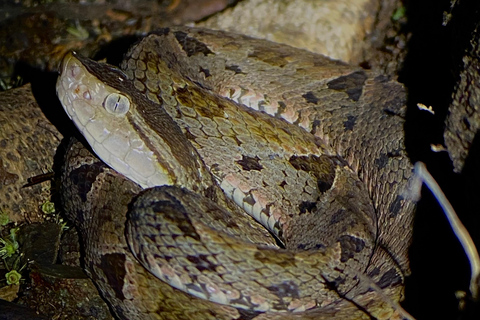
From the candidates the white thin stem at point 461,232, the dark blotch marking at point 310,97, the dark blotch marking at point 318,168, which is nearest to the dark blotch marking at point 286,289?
the dark blotch marking at point 318,168

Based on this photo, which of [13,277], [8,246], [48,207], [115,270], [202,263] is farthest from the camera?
[48,207]

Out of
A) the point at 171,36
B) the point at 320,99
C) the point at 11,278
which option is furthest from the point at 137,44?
the point at 11,278

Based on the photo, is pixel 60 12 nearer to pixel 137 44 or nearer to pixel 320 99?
pixel 137 44

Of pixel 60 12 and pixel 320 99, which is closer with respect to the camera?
pixel 320 99

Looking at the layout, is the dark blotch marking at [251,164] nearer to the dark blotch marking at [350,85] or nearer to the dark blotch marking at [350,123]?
the dark blotch marking at [350,123]

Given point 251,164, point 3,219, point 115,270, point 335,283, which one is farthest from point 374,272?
point 3,219

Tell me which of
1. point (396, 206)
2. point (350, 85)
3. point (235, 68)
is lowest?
point (396, 206)

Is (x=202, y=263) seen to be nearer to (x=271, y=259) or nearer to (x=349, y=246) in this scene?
(x=271, y=259)
